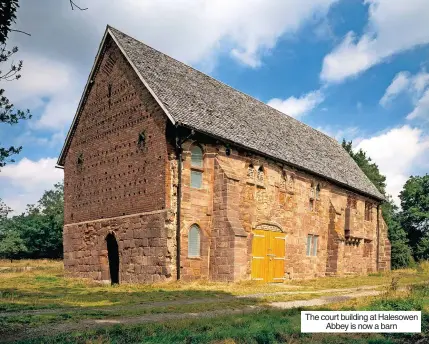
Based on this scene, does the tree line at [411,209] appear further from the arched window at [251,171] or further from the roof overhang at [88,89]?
the roof overhang at [88,89]

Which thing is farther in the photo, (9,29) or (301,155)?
(301,155)

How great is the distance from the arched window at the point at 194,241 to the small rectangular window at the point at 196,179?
6.54 ft

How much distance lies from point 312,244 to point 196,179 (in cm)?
1160

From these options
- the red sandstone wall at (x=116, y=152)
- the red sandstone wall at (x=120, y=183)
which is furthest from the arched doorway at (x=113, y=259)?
the red sandstone wall at (x=116, y=152)

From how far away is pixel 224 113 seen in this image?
1058 inches

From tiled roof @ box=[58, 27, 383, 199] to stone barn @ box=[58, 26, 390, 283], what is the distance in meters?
0.10

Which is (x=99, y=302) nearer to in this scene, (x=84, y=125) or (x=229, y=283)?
(x=229, y=283)

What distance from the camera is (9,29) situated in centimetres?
1006

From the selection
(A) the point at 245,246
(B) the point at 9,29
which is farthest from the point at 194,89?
(B) the point at 9,29

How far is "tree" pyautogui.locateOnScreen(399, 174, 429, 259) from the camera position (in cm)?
5131

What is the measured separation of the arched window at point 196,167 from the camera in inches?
910

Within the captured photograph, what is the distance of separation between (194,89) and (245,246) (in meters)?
9.69

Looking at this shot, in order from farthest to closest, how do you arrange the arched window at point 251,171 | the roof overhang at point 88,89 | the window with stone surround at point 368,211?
the window with stone surround at point 368,211, the arched window at point 251,171, the roof overhang at point 88,89

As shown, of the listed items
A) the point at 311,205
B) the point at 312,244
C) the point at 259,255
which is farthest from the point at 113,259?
the point at 311,205
